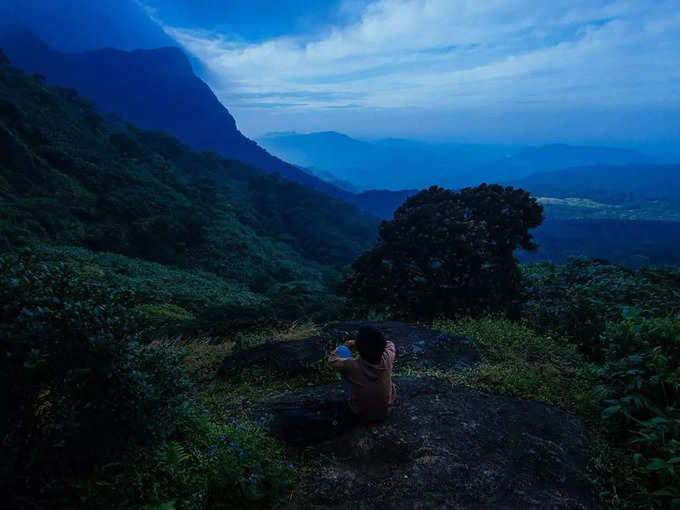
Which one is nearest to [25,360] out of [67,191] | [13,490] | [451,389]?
[13,490]

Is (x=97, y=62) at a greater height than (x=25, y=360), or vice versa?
(x=97, y=62)

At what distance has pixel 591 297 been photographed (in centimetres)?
1108

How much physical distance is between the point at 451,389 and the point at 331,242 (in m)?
53.4

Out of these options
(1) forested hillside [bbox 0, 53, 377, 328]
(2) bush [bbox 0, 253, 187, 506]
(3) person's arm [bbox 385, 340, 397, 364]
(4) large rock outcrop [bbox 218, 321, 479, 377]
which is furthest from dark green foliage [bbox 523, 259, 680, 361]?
(1) forested hillside [bbox 0, 53, 377, 328]

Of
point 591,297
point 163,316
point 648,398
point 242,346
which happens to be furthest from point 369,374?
point 163,316

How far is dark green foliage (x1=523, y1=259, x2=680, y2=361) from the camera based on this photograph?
9.23 meters

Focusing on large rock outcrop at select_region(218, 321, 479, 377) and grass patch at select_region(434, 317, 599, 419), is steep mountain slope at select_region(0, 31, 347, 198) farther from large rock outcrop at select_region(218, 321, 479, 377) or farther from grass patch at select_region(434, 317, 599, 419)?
grass patch at select_region(434, 317, 599, 419)

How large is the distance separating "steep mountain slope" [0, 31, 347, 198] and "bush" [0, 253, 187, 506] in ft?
340

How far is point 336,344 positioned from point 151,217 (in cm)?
3167

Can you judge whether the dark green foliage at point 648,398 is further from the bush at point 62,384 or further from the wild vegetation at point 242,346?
the bush at point 62,384

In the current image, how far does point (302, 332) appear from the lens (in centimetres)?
921

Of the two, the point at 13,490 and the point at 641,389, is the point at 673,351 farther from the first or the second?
the point at 13,490

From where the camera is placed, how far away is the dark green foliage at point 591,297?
923 centimetres

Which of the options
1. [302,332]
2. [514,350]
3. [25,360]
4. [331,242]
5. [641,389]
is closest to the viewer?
[25,360]
